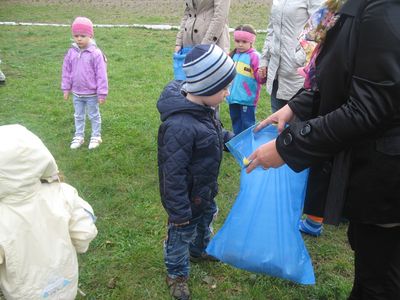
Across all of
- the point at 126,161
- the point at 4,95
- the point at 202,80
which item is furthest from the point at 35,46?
the point at 202,80

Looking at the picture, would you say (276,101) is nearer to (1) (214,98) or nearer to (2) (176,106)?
(1) (214,98)

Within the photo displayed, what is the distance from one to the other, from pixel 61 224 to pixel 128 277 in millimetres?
933

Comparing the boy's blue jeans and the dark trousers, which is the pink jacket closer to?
the boy's blue jeans

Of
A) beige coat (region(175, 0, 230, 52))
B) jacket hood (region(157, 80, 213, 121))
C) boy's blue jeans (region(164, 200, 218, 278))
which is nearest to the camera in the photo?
jacket hood (region(157, 80, 213, 121))

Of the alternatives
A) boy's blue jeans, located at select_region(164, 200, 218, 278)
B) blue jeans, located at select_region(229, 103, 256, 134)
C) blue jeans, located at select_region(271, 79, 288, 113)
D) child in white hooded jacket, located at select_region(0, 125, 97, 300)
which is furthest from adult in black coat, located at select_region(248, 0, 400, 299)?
blue jeans, located at select_region(229, 103, 256, 134)

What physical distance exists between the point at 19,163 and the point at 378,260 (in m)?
1.59

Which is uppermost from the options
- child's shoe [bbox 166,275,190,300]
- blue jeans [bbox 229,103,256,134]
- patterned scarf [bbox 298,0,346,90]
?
patterned scarf [bbox 298,0,346,90]

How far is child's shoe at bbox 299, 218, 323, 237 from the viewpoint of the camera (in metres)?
3.26

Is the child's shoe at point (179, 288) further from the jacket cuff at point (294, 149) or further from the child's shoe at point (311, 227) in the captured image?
the jacket cuff at point (294, 149)

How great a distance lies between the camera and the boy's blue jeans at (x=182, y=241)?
8.24 feet

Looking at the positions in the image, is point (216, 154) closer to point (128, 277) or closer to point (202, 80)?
point (202, 80)

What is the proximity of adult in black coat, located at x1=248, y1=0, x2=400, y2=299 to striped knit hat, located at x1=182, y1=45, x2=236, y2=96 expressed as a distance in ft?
1.93

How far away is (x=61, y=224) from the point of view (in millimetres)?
2076

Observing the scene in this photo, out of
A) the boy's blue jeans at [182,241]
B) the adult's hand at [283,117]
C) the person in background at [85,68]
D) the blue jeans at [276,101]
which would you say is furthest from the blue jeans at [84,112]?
the adult's hand at [283,117]
